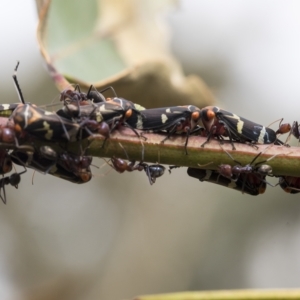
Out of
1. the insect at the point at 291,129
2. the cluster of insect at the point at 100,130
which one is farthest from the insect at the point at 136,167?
the insect at the point at 291,129

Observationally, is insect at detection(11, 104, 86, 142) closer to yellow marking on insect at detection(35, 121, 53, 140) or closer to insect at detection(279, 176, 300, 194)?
yellow marking on insect at detection(35, 121, 53, 140)

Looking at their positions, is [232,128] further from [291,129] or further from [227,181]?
[291,129]

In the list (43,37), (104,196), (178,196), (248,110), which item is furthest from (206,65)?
(43,37)

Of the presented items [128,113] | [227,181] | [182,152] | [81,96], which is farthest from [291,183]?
[81,96]

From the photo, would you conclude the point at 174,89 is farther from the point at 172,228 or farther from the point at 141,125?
the point at 172,228

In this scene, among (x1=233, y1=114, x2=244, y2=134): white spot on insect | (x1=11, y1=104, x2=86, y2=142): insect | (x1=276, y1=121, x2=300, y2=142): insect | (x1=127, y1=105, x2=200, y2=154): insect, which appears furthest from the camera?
(x1=276, y1=121, x2=300, y2=142): insect

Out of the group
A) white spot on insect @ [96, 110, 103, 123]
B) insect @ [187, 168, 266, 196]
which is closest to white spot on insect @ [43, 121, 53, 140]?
white spot on insect @ [96, 110, 103, 123]
